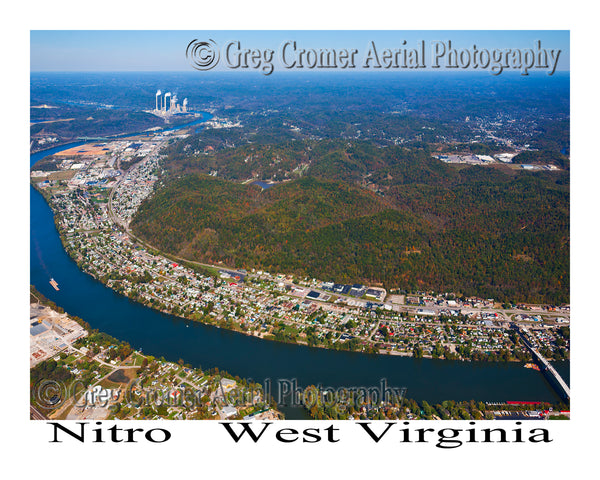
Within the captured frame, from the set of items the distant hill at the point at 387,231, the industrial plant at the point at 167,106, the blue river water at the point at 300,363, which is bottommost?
the blue river water at the point at 300,363

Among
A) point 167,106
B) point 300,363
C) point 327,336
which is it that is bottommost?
point 300,363

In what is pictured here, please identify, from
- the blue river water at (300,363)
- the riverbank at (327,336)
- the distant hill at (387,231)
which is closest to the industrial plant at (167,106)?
the distant hill at (387,231)

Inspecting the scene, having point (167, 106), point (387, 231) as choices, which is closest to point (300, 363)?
point (387, 231)

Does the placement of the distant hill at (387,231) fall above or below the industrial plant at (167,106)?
below

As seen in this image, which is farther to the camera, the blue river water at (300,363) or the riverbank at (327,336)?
the riverbank at (327,336)

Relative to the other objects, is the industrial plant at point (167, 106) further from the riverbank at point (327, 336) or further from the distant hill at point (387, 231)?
the riverbank at point (327, 336)

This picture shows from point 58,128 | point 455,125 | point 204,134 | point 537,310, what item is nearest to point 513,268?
point 537,310

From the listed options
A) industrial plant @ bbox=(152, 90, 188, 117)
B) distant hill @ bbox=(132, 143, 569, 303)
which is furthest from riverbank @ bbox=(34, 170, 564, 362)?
industrial plant @ bbox=(152, 90, 188, 117)

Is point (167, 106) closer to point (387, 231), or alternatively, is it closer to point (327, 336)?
point (387, 231)

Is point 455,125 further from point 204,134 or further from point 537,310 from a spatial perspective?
A: point 537,310

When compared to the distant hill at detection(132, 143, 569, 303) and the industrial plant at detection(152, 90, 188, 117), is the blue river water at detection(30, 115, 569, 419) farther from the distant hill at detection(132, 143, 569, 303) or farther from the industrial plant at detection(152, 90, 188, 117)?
the industrial plant at detection(152, 90, 188, 117)
